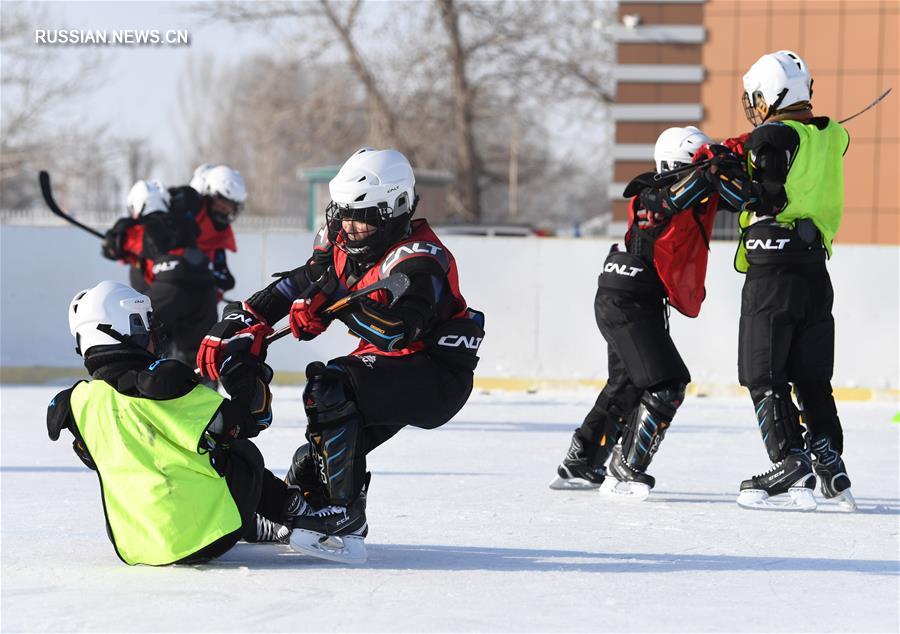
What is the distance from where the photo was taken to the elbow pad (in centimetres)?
415

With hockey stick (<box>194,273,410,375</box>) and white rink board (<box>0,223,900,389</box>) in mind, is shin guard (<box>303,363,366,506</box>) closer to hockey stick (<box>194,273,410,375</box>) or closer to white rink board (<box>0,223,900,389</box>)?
hockey stick (<box>194,273,410,375</box>)

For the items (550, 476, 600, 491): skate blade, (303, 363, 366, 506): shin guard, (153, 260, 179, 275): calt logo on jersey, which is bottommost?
(550, 476, 600, 491): skate blade

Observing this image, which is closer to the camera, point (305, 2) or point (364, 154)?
point (364, 154)

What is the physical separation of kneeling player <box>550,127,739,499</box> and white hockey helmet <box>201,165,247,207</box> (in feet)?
11.1

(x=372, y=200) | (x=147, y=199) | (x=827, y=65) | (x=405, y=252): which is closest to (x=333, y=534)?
(x=405, y=252)

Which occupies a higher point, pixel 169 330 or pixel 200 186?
pixel 200 186

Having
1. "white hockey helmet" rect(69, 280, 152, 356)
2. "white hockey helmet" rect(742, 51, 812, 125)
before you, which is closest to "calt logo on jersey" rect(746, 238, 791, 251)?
"white hockey helmet" rect(742, 51, 812, 125)

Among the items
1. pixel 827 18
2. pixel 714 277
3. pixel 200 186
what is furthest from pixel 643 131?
pixel 200 186

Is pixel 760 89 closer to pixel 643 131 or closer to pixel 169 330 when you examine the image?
pixel 169 330

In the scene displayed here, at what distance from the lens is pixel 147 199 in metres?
8.39

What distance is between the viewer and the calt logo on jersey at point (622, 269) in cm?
580

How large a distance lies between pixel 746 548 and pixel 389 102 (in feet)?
77.1

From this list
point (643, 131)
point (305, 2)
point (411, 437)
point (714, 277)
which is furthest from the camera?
point (305, 2)

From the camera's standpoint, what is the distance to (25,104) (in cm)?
3130
